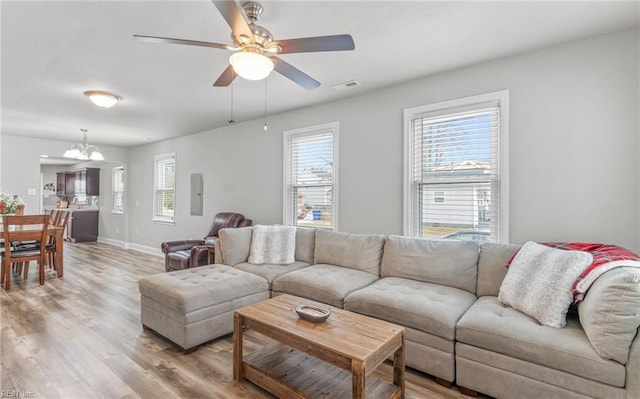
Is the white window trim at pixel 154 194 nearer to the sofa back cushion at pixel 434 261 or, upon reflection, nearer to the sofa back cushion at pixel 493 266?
the sofa back cushion at pixel 434 261

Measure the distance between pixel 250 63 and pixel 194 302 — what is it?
1868 mm

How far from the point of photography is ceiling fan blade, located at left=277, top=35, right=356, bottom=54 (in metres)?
1.84

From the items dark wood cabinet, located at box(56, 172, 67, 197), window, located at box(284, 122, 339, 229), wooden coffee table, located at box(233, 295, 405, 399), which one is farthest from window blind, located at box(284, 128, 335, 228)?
dark wood cabinet, located at box(56, 172, 67, 197)

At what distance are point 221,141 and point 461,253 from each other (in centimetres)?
438

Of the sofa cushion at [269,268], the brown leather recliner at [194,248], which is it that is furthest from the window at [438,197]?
the brown leather recliner at [194,248]

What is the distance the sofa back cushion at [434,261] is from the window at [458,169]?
1.27 feet

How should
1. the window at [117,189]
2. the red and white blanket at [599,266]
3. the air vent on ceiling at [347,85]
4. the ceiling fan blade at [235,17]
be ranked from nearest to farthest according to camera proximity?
1. the ceiling fan blade at [235,17]
2. the red and white blanket at [599,266]
3. the air vent on ceiling at [347,85]
4. the window at [117,189]

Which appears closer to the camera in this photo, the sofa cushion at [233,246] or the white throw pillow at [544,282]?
the white throw pillow at [544,282]

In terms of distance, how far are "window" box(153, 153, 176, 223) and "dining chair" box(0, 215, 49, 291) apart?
2.21 meters

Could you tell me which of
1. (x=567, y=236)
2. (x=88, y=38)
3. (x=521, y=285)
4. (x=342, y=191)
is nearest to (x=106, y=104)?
(x=88, y=38)

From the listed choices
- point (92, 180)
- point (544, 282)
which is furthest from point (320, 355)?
point (92, 180)

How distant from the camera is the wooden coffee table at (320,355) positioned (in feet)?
5.35

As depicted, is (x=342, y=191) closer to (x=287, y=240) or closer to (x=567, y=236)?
(x=287, y=240)

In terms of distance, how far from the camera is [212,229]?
509 cm
